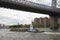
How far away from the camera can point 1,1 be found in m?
20.0

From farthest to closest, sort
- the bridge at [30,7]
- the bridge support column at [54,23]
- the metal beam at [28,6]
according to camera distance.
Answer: the bridge support column at [54,23]
the metal beam at [28,6]
the bridge at [30,7]

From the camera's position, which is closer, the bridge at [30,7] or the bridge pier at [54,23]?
the bridge at [30,7]

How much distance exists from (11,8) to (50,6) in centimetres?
766

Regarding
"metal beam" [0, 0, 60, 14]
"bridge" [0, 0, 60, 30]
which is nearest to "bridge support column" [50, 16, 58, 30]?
"bridge" [0, 0, 60, 30]

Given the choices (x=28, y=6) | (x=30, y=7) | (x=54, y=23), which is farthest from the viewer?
(x=54, y=23)

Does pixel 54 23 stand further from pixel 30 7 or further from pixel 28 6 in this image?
pixel 28 6

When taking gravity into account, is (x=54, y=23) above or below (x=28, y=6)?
below

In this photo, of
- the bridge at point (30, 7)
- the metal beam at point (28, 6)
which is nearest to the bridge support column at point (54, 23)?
the bridge at point (30, 7)

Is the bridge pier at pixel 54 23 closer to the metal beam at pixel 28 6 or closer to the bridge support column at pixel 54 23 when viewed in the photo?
the bridge support column at pixel 54 23

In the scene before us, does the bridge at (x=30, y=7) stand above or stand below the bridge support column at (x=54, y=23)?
above

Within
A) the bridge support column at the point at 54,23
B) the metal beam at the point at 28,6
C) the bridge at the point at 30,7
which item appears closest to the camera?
the bridge at the point at 30,7

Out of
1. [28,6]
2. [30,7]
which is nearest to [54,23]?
[30,7]

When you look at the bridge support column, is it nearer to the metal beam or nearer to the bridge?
the bridge

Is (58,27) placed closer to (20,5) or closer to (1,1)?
(20,5)
